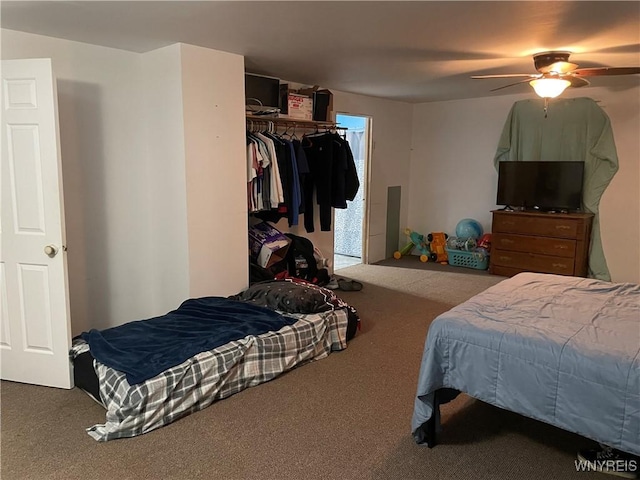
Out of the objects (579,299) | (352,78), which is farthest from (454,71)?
(579,299)

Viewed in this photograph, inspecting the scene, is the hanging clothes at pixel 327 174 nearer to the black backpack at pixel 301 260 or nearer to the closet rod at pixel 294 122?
the closet rod at pixel 294 122

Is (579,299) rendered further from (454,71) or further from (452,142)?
(452,142)

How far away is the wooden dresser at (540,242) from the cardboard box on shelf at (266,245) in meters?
2.80

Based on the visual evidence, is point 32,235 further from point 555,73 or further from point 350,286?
point 555,73

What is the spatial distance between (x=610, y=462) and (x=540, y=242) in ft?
12.2

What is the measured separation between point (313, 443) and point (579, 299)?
5.52ft

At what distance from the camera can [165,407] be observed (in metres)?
2.61

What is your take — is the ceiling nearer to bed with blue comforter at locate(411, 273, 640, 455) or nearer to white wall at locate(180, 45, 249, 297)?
white wall at locate(180, 45, 249, 297)

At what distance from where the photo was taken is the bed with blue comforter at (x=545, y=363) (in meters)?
1.91

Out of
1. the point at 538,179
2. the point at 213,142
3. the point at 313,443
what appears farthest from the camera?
the point at 538,179

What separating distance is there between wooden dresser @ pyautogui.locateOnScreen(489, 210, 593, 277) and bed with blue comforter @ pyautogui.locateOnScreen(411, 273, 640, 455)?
2.91 metres

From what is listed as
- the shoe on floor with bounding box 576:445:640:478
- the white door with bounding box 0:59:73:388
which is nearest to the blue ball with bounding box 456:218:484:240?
the shoe on floor with bounding box 576:445:640:478

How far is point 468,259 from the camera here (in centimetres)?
636

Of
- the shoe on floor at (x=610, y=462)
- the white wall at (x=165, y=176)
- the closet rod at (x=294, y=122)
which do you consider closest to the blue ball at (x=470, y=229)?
the closet rod at (x=294, y=122)
